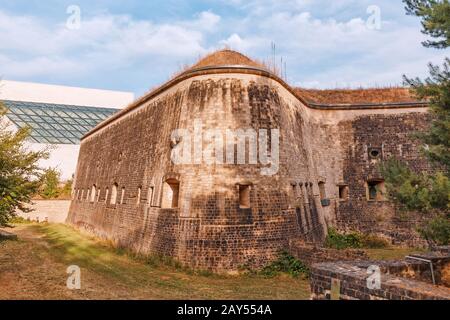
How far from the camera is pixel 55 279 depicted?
9.45 m

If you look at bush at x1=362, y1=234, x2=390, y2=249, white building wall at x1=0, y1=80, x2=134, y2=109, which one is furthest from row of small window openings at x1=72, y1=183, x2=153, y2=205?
white building wall at x1=0, y1=80, x2=134, y2=109

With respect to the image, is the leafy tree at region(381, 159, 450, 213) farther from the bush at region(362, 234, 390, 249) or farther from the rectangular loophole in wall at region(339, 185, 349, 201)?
the rectangular loophole in wall at region(339, 185, 349, 201)

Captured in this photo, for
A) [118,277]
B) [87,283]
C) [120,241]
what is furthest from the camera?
[120,241]

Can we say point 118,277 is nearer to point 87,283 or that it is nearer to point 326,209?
point 87,283

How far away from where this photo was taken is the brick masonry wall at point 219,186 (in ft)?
36.7

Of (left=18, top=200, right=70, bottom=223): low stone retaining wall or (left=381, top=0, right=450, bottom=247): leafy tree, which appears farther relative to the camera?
(left=18, top=200, right=70, bottom=223): low stone retaining wall

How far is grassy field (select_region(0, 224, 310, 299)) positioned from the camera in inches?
327

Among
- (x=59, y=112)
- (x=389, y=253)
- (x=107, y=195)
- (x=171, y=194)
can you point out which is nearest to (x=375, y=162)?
(x=389, y=253)

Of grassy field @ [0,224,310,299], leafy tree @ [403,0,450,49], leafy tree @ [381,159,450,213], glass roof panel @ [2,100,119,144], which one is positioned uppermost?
glass roof panel @ [2,100,119,144]

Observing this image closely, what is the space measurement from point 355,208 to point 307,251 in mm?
8735

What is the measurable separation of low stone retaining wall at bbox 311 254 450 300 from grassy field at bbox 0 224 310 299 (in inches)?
87.9

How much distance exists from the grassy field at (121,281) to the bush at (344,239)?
6.93m

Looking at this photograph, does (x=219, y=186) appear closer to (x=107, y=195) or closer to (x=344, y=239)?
(x=344, y=239)

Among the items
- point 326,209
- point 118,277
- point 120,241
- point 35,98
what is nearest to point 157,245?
point 118,277
